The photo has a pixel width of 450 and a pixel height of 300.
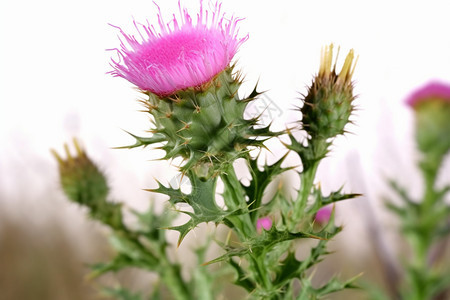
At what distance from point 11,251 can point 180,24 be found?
11.3ft

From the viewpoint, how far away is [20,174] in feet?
11.6

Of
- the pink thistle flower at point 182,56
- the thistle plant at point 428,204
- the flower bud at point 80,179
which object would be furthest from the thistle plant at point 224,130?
the thistle plant at point 428,204

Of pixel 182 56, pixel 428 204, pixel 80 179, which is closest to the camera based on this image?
pixel 182 56

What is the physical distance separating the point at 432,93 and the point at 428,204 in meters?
0.51

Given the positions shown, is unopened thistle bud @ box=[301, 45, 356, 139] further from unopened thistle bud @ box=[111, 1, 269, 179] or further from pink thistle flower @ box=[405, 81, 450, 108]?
pink thistle flower @ box=[405, 81, 450, 108]

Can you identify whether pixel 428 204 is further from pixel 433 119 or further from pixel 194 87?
pixel 194 87

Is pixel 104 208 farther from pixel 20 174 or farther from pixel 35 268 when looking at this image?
pixel 35 268

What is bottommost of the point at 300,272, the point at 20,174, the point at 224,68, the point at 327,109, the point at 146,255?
the point at 300,272

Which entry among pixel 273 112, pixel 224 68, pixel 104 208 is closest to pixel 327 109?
pixel 273 112

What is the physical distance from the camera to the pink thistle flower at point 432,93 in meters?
2.27

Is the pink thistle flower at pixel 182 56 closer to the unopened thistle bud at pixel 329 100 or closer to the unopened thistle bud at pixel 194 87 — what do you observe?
the unopened thistle bud at pixel 194 87

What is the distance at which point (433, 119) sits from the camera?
2229 millimetres

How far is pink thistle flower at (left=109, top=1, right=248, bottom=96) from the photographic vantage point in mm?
824

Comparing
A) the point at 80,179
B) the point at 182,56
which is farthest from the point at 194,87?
the point at 80,179
